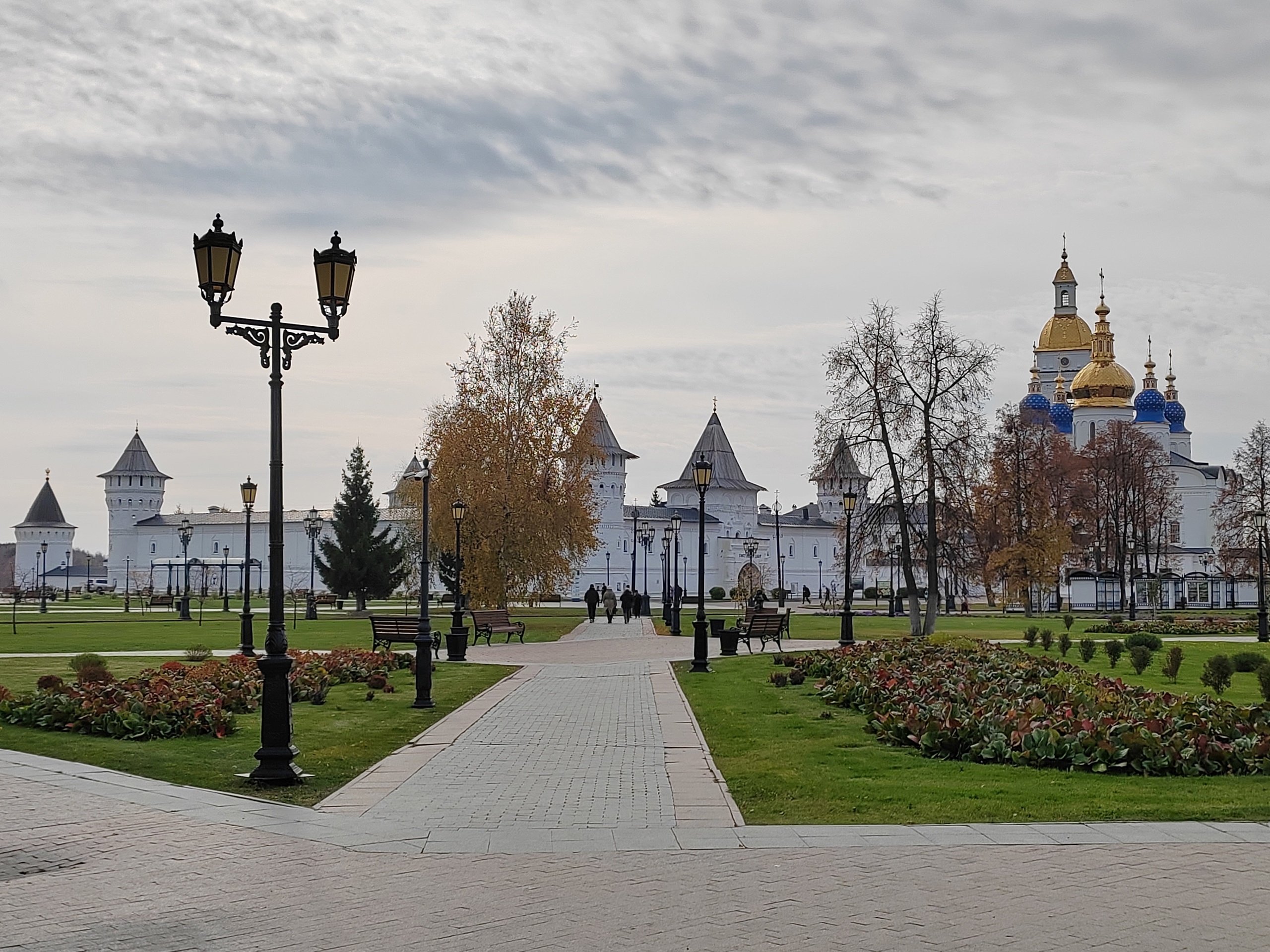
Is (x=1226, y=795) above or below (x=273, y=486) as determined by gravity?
below

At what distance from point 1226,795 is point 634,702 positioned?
9.53m

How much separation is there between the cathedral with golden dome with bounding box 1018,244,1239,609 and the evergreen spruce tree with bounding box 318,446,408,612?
38.1 metres

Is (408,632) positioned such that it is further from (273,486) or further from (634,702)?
(273,486)

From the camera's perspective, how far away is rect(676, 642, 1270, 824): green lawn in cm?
948

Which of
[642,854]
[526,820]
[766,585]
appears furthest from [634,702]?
[766,585]

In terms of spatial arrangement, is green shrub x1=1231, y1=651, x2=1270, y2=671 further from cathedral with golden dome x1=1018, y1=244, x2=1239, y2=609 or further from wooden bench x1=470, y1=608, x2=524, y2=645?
cathedral with golden dome x1=1018, y1=244, x2=1239, y2=609

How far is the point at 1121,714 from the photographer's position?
12711mm

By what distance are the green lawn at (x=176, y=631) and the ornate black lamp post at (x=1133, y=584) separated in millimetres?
22290

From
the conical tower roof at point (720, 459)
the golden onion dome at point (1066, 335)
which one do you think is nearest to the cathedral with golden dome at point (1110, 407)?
the golden onion dome at point (1066, 335)

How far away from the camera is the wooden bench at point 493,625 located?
3362 centimetres

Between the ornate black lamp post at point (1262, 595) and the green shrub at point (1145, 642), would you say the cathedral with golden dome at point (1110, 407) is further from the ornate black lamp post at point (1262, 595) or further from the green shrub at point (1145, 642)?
the green shrub at point (1145, 642)

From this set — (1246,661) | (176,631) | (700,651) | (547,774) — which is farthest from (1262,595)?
(547,774)

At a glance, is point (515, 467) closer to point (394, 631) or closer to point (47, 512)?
point (394, 631)

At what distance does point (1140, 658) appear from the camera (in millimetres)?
23391
